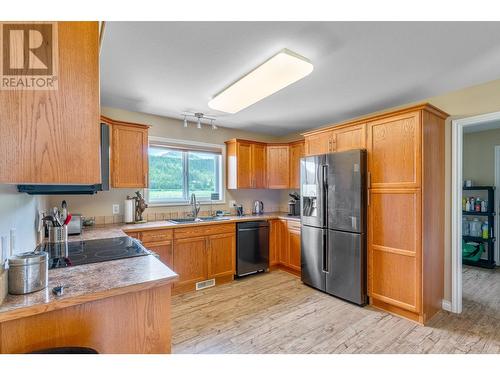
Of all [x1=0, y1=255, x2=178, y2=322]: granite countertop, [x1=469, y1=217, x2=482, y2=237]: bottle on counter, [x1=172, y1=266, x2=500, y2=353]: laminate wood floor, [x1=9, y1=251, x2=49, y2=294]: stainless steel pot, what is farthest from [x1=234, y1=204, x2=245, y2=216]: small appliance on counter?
[x1=469, y1=217, x2=482, y2=237]: bottle on counter

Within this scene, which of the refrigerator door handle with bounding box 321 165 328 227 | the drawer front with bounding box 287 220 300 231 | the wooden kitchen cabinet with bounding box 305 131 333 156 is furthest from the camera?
the drawer front with bounding box 287 220 300 231

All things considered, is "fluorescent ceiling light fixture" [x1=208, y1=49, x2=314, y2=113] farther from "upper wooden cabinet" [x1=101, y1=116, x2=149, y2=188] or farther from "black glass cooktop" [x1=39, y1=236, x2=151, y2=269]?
"black glass cooktop" [x1=39, y1=236, x2=151, y2=269]

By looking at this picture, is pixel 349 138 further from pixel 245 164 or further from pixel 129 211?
pixel 129 211

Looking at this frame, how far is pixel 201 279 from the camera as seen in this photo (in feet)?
10.6

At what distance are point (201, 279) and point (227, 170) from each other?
71.1 inches

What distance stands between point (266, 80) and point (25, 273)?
6.60ft

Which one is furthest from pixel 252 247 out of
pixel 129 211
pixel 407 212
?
pixel 407 212

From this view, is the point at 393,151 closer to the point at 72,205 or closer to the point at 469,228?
the point at 469,228

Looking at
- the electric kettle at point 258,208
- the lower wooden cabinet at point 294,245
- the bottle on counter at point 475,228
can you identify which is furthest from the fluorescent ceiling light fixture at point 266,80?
the bottle on counter at point 475,228

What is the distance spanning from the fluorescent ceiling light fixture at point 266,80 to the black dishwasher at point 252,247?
5.71 feet

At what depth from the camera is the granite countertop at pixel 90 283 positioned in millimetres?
980

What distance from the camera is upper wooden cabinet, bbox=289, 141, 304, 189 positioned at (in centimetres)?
413

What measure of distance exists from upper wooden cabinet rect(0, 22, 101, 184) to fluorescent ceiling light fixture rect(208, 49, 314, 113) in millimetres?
1271
